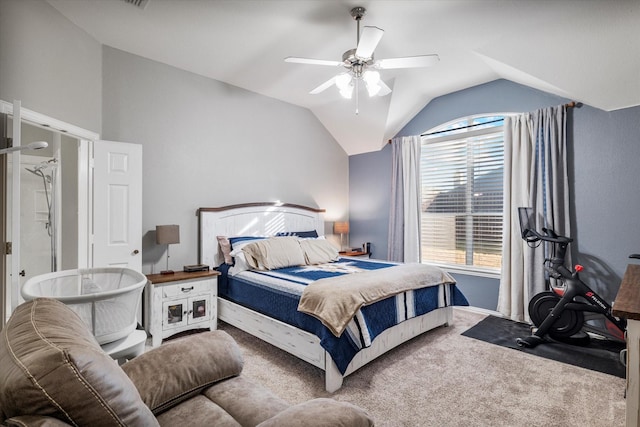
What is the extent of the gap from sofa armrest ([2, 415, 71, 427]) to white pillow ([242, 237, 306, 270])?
2.69 metres

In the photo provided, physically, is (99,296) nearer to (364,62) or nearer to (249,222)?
(364,62)

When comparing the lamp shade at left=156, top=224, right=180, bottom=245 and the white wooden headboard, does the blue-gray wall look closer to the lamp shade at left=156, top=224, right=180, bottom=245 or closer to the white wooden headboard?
the white wooden headboard

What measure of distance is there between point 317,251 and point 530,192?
2524 millimetres

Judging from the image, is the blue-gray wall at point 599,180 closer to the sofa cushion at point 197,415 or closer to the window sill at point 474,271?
the window sill at point 474,271

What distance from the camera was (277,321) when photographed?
2.74m

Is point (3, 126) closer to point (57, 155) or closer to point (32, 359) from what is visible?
point (57, 155)

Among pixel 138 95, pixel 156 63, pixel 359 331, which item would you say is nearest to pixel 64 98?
pixel 138 95

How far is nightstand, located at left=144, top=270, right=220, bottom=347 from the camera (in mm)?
3043

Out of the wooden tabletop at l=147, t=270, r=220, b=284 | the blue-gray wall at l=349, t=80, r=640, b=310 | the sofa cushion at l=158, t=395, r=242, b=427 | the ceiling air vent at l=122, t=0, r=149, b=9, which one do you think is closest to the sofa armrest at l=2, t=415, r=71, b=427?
the sofa cushion at l=158, t=395, r=242, b=427

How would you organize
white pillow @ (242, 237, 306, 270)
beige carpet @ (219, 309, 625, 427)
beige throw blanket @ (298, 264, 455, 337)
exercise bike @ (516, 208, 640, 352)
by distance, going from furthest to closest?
1. white pillow @ (242, 237, 306, 270)
2. exercise bike @ (516, 208, 640, 352)
3. beige throw blanket @ (298, 264, 455, 337)
4. beige carpet @ (219, 309, 625, 427)

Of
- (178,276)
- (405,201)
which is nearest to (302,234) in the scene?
(405,201)

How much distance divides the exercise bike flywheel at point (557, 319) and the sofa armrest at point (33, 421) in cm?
370

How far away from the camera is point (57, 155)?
9.57ft

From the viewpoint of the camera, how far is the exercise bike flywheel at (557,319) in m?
2.99
